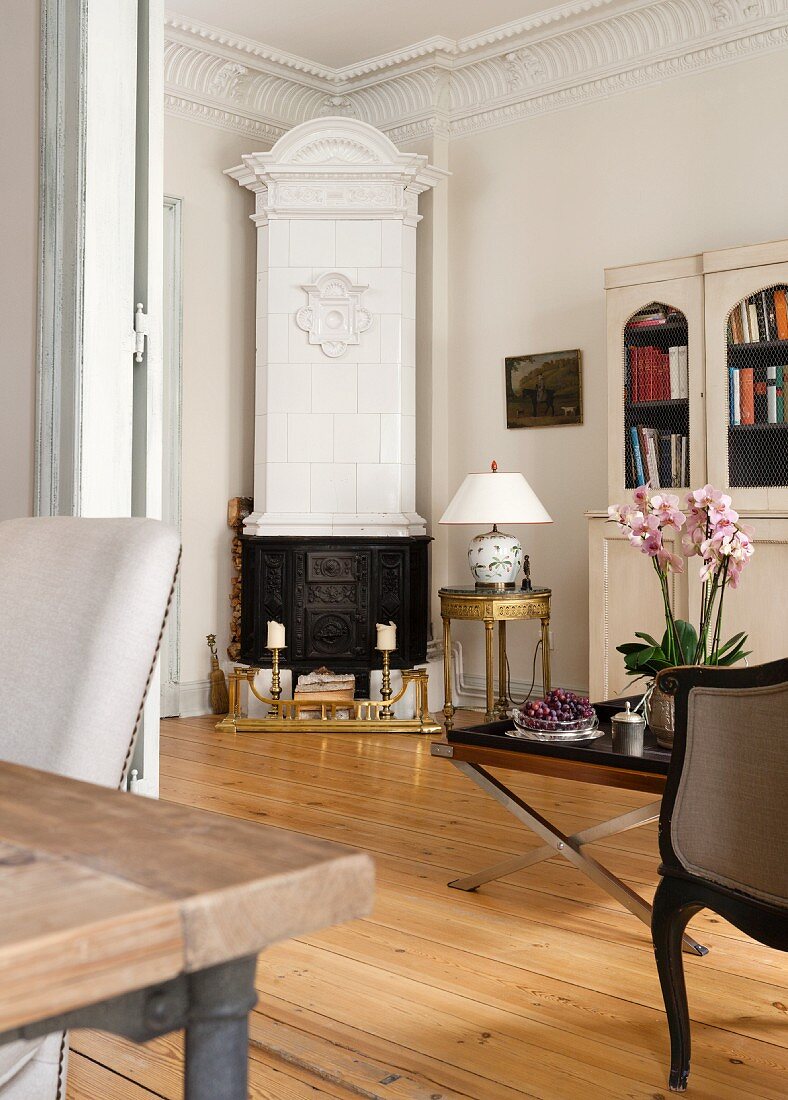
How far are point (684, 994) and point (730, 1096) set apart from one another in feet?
0.57

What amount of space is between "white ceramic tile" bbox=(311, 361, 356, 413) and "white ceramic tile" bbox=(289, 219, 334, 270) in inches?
22.0

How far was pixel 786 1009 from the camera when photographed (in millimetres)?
2244

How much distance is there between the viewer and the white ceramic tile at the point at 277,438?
6012mm

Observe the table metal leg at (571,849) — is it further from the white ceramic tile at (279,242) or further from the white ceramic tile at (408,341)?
the white ceramic tile at (279,242)

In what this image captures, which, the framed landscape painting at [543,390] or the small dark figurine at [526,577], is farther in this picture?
the framed landscape painting at [543,390]

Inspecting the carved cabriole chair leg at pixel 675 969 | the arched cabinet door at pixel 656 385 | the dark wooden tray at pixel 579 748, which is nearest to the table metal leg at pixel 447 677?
the arched cabinet door at pixel 656 385

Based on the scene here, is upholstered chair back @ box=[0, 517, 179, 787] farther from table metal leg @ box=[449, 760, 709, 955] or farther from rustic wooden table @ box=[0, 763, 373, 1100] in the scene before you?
table metal leg @ box=[449, 760, 709, 955]

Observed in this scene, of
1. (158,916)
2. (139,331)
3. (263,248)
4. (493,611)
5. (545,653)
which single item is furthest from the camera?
A: (263,248)

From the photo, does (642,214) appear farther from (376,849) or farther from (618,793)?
(376,849)

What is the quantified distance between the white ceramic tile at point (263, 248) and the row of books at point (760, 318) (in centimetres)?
260

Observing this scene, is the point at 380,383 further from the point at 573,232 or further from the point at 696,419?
the point at 696,419

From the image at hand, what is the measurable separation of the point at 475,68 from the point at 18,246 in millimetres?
3785

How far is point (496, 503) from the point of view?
5.26 metres

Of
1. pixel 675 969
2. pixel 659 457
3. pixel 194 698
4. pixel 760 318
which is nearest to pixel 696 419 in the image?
pixel 659 457
